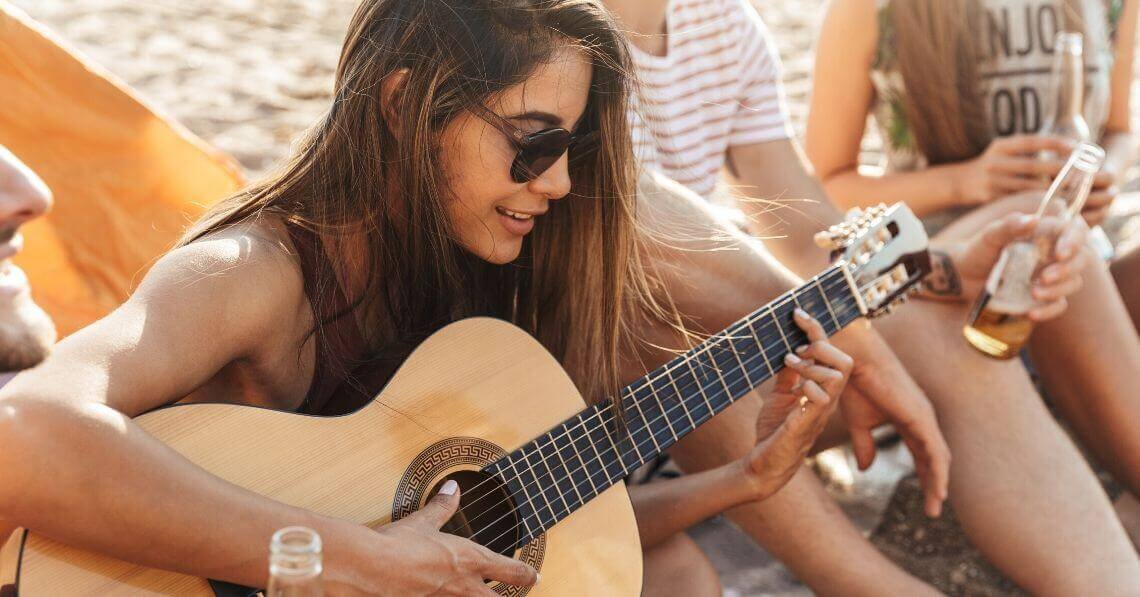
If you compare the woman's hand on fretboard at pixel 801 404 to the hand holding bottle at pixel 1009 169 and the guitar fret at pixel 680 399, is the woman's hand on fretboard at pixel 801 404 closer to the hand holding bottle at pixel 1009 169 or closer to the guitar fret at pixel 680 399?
the guitar fret at pixel 680 399

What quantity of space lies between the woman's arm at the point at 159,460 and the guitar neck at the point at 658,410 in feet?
0.60

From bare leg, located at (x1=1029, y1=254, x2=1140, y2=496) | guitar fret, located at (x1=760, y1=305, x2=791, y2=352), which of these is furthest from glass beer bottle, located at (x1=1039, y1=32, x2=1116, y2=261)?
guitar fret, located at (x1=760, y1=305, x2=791, y2=352)

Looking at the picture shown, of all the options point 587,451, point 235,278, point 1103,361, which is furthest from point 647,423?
point 1103,361

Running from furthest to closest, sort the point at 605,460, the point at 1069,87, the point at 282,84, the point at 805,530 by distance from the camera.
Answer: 1. the point at 282,84
2. the point at 1069,87
3. the point at 805,530
4. the point at 605,460

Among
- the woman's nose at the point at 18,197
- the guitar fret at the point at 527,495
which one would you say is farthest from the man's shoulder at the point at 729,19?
the woman's nose at the point at 18,197

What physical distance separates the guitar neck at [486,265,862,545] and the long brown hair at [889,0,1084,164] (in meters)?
1.09

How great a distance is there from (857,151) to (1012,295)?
2.84 ft

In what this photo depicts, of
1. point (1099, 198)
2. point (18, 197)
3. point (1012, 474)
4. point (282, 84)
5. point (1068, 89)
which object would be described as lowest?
point (1012, 474)

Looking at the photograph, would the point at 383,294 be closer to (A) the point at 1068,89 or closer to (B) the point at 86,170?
(B) the point at 86,170

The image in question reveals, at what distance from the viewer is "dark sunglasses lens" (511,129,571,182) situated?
1.73 metres

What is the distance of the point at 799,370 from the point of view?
6.49ft

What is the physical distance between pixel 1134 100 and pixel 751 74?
131 inches

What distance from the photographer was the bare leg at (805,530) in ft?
7.19

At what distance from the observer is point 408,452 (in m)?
1.67
